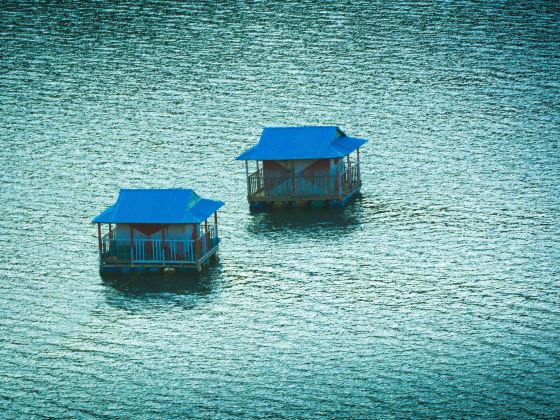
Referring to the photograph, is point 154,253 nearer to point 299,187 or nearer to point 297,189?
point 297,189

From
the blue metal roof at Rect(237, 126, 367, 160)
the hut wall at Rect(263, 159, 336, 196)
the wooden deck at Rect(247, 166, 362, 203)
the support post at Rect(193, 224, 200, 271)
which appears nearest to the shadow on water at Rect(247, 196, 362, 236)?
the wooden deck at Rect(247, 166, 362, 203)

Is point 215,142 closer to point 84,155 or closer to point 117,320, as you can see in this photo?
point 84,155

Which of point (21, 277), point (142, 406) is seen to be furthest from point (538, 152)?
point (142, 406)

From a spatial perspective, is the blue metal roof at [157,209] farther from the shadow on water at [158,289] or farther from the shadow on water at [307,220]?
the shadow on water at [307,220]

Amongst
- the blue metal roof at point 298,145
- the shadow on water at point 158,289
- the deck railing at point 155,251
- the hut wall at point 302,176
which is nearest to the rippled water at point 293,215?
the shadow on water at point 158,289

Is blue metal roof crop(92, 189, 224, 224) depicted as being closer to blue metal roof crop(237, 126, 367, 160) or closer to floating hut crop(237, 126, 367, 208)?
blue metal roof crop(237, 126, 367, 160)

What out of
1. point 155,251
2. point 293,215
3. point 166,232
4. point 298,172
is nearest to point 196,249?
point 166,232
